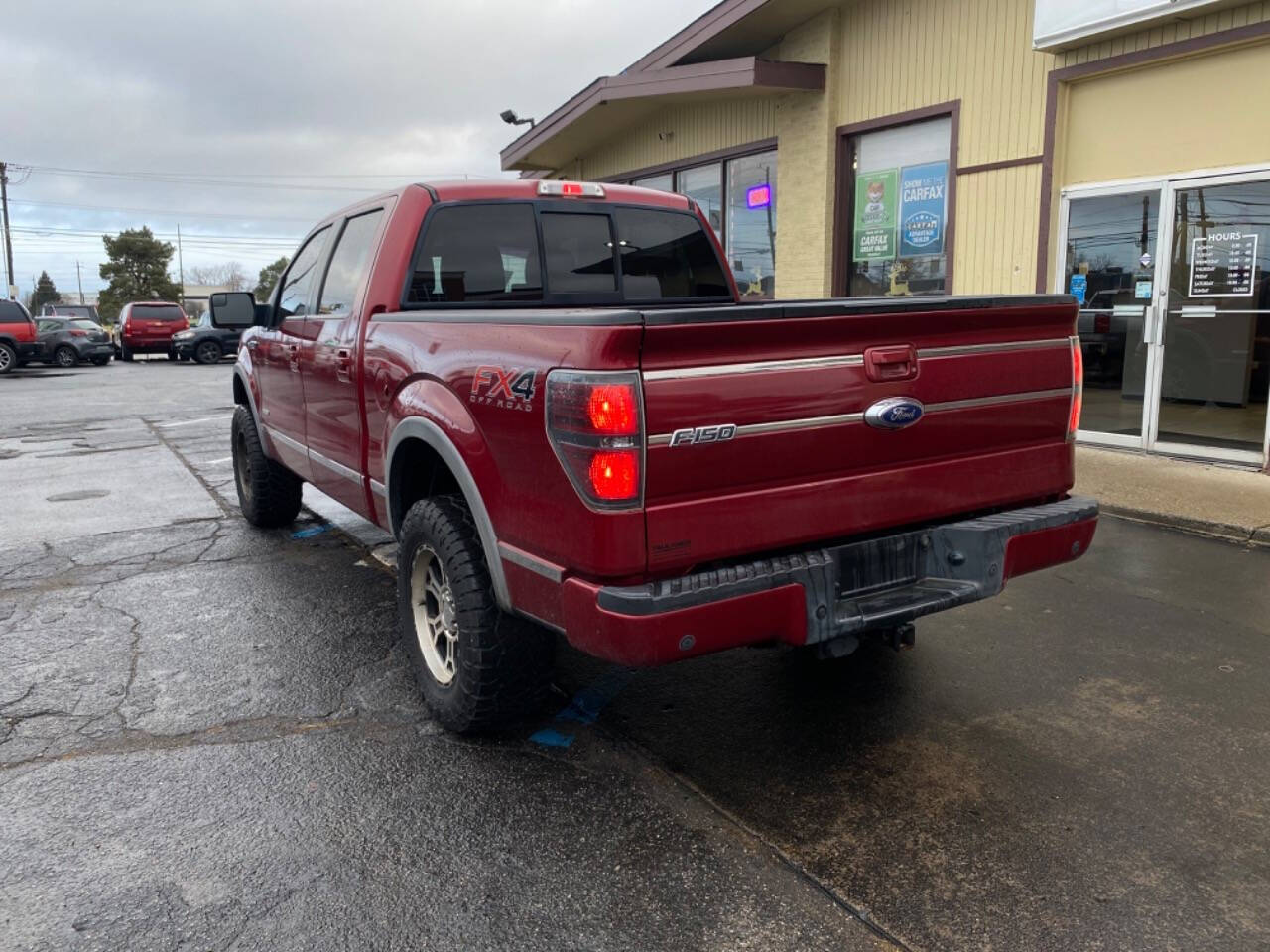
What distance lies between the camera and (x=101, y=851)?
286 centimetres

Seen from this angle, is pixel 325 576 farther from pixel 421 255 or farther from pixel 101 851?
pixel 101 851

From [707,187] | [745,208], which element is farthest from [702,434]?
[707,187]

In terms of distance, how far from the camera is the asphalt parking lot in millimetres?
2516

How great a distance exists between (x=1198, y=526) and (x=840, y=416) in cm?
474

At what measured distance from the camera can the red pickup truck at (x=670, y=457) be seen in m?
2.63

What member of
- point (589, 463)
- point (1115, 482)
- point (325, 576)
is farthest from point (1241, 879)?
point (1115, 482)

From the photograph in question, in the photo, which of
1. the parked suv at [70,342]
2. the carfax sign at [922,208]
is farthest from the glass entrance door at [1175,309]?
the parked suv at [70,342]

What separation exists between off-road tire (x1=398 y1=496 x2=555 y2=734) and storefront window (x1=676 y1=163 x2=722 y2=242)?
11.0 meters

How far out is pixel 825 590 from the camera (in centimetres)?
290

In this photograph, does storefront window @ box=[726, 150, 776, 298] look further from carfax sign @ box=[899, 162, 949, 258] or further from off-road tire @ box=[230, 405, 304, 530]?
off-road tire @ box=[230, 405, 304, 530]

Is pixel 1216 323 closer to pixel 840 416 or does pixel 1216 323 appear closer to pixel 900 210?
pixel 900 210

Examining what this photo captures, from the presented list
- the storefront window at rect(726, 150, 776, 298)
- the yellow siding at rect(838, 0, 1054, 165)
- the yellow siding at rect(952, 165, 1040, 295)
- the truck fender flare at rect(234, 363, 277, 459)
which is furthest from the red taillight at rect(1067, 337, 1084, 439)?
the storefront window at rect(726, 150, 776, 298)

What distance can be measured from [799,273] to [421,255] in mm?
8606

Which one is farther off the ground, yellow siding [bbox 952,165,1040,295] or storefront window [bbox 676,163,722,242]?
storefront window [bbox 676,163,722,242]
